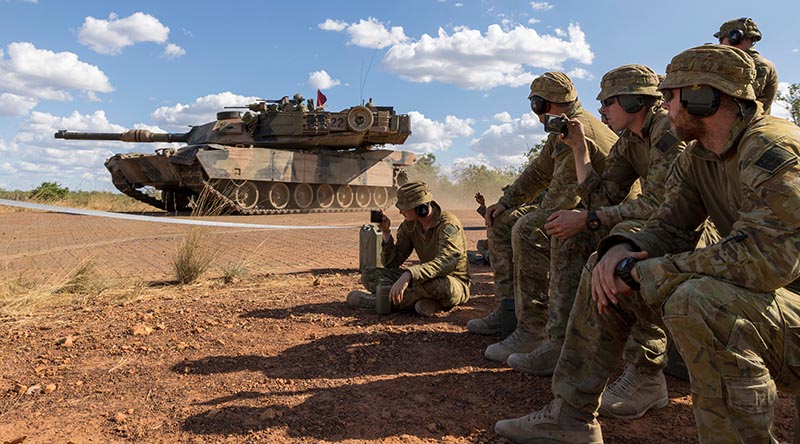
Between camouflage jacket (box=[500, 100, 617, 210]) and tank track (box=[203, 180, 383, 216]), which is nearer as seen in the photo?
camouflage jacket (box=[500, 100, 617, 210])

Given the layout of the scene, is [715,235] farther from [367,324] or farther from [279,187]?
[279,187]

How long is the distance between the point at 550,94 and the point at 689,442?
2.14 meters

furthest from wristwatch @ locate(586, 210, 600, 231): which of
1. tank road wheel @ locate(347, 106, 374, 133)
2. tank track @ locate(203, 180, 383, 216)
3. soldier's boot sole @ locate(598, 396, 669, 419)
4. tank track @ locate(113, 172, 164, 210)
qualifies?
tank track @ locate(113, 172, 164, 210)

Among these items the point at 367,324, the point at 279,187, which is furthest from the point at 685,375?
the point at 279,187

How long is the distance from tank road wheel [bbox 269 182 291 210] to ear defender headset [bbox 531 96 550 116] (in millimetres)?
16213

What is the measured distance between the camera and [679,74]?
2072mm

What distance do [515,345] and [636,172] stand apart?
48.5 inches

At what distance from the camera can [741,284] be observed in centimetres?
181

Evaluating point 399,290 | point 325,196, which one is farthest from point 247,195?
point 399,290

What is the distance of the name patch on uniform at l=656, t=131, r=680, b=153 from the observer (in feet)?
9.35

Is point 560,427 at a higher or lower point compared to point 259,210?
lower

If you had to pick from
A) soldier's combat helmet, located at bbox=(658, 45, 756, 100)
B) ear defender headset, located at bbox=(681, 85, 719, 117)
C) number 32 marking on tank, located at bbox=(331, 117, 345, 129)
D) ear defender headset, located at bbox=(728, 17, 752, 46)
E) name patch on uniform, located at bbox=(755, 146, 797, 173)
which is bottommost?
name patch on uniform, located at bbox=(755, 146, 797, 173)

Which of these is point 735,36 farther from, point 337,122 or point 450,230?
point 337,122

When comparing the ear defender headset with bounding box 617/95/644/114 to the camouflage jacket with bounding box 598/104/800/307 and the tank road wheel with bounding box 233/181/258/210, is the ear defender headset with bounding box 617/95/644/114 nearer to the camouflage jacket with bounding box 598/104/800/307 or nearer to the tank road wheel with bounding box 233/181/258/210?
the camouflage jacket with bounding box 598/104/800/307
